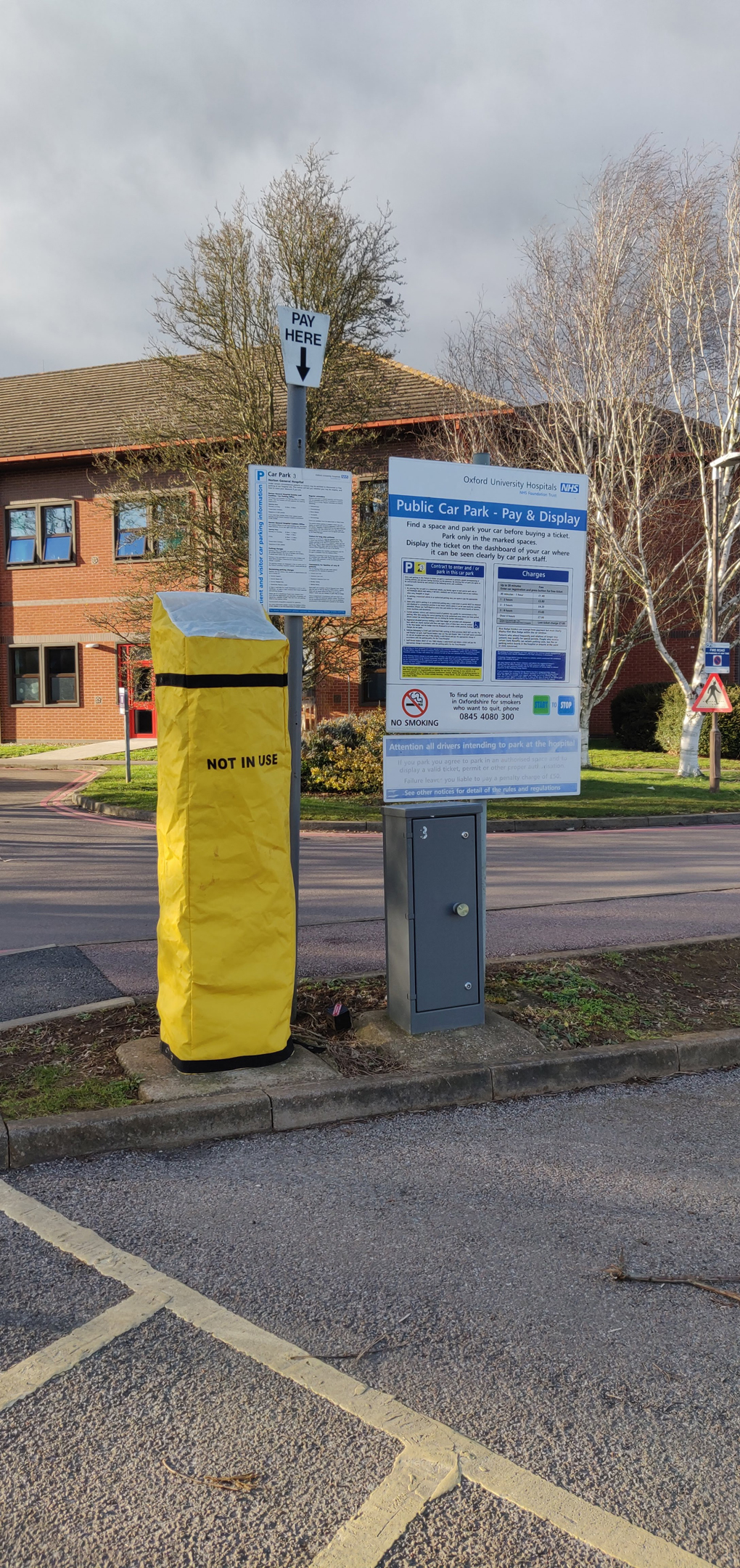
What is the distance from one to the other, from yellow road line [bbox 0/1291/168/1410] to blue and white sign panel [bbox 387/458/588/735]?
2920mm

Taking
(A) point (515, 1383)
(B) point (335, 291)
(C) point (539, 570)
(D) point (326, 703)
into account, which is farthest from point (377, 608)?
(A) point (515, 1383)

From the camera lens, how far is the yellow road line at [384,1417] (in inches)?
87.0

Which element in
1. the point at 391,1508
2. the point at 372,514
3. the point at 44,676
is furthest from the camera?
the point at 44,676

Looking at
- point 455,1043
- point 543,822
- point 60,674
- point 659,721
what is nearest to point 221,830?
point 455,1043

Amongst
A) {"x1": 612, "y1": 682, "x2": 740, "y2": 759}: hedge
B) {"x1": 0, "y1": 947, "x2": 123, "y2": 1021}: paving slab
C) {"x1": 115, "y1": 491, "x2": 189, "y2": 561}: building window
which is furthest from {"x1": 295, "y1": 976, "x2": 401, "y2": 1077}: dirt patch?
{"x1": 612, "y1": 682, "x2": 740, "y2": 759}: hedge

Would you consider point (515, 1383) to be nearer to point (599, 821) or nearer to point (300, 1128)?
point (300, 1128)

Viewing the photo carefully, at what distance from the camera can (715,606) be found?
20.2 m

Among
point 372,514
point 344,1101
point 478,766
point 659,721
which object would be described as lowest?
point 344,1101

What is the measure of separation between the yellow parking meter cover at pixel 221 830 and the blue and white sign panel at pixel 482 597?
33.3 inches

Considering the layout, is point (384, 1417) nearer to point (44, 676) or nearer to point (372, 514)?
point (372, 514)

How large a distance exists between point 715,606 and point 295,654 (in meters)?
16.6

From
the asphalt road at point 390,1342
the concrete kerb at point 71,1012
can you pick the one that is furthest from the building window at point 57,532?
the asphalt road at point 390,1342

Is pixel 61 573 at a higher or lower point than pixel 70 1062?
higher

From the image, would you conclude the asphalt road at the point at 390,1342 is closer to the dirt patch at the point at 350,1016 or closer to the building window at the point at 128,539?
the dirt patch at the point at 350,1016
